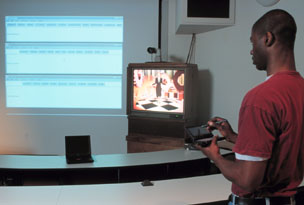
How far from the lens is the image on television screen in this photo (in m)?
3.63

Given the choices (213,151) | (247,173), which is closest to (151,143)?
(213,151)

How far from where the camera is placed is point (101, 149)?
15.1 feet

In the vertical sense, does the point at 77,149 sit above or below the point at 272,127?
below

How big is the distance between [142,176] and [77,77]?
2.48 metres

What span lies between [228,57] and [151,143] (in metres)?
1.47

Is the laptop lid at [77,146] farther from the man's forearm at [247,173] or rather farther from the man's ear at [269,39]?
the man's ear at [269,39]

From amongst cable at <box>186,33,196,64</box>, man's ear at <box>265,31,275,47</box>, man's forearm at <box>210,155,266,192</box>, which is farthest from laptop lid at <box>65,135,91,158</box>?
cable at <box>186,33,196,64</box>

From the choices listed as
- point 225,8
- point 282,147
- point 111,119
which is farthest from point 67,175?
point 225,8

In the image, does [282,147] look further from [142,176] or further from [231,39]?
[231,39]

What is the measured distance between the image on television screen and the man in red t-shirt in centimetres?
255

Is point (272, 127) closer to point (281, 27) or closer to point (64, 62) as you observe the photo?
point (281, 27)

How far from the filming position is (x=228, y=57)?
370 cm

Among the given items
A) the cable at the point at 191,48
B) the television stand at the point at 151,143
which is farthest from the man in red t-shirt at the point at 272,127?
the cable at the point at 191,48

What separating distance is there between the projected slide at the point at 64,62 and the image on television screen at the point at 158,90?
763 millimetres
